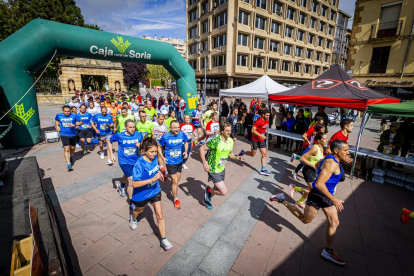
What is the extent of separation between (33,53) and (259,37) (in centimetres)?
3066

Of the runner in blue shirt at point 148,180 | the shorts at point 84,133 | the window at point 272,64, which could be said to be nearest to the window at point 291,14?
the window at point 272,64

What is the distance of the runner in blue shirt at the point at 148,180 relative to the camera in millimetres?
3121

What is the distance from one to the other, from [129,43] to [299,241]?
10577 mm

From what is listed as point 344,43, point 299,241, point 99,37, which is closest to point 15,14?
point 99,37

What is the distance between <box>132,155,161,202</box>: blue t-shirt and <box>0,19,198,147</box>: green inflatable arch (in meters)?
8.12

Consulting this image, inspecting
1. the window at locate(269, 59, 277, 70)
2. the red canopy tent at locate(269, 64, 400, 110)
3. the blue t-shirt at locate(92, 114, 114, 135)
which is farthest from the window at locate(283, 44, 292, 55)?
the blue t-shirt at locate(92, 114, 114, 135)

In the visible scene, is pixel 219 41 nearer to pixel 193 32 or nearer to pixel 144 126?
pixel 193 32

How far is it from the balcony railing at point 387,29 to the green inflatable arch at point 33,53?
18.0m

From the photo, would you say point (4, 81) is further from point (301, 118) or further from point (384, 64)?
point (384, 64)

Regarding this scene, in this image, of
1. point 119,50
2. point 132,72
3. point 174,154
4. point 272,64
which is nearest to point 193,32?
point 272,64

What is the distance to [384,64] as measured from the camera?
1616cm

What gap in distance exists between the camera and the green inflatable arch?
298 inches

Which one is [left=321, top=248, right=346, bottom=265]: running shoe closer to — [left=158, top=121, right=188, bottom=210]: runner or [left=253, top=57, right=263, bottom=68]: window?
[left=158, top=121, right=188, bottom=210]: runner

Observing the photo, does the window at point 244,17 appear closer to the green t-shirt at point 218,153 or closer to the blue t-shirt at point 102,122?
the blue t-shirt at point 102,122
